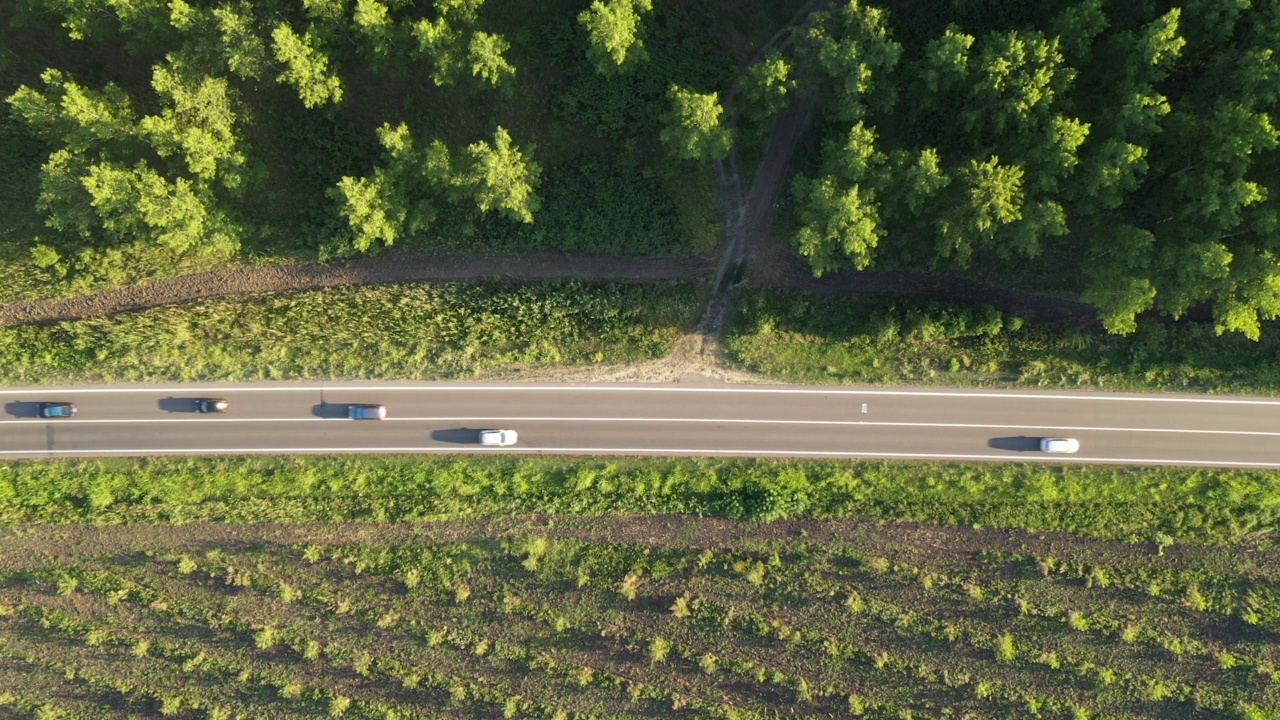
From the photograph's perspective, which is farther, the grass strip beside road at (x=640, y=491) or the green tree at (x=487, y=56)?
the grass strip beside road at (x=640, y=491)

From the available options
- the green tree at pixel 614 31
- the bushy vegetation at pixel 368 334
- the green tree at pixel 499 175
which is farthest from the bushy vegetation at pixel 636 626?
the green tree at pixel 614 31

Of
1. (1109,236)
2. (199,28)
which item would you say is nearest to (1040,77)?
(1109,236)

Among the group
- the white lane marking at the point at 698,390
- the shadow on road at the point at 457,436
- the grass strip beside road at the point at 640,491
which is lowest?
the grass strip beside road at the point at 640,491

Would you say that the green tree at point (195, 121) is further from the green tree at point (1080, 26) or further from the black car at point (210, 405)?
the green tree at point (1080, 26)

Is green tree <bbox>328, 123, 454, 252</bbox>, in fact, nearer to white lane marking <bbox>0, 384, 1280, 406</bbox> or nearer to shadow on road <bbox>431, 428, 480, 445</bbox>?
white lane marking <bbox>0, 384, 1280, 406</bbox>

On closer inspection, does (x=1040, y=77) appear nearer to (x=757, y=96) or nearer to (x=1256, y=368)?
(x=757, y=96)

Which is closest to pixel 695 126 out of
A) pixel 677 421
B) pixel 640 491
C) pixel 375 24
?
pixel 375 24

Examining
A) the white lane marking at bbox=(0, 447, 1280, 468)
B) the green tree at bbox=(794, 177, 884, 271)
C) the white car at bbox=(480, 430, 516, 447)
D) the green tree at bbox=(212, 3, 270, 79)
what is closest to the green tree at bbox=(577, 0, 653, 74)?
the green tree at bbox=(794, 177, 884, 271)
